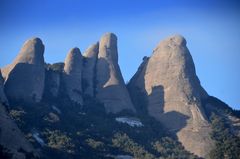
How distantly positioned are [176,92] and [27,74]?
23.6 meters

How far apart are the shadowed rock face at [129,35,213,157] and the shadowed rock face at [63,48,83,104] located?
36.8 feet

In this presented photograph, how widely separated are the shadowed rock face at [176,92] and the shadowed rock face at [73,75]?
11.2 m

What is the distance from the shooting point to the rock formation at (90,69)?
91.9 meters

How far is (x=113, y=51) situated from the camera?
325ft

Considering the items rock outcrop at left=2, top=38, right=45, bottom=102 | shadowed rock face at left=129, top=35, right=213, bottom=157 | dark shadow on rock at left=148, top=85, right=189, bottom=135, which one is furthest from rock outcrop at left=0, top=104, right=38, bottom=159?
dark shadow on rock at left=148, top=85, right=189, bottom=135

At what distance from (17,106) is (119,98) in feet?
65.2

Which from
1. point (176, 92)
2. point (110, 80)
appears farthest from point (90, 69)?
point (176, 92)

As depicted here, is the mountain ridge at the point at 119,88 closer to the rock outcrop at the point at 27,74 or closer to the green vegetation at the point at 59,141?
the rock outcrop at the point at 27,74

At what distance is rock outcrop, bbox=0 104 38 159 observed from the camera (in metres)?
51.8

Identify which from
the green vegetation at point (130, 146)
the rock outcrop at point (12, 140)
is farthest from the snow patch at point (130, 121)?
the rock outcrop at point (12, 140)

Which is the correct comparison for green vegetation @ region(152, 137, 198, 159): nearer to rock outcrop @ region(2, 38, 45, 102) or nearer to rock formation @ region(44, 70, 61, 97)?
rock formation @ region(44, 70, 61, 97)

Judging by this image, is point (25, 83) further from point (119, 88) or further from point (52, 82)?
point (119, 88)

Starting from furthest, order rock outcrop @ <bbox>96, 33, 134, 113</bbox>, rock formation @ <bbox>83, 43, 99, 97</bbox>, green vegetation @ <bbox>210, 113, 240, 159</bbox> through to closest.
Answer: rock formation @ <bbox>83, 43, 99, 97</bbox> → rock outcrop @ <bbox>96, 33, 134, 113</bbox> → green vegetation @ <bbox>210, 113, 240, 159</bbox>

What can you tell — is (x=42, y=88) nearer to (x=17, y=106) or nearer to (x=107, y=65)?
(x=17, y=106)
